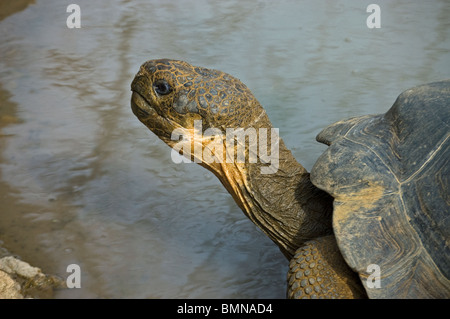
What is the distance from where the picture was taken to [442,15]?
6801 millimetres

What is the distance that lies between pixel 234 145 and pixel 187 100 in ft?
1.02

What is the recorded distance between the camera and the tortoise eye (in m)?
2.55

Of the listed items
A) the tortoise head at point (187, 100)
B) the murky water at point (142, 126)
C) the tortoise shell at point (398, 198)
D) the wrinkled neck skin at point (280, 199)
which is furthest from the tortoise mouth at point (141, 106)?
the murky water at point (142, 126)

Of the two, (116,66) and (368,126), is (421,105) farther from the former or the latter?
(116,66)

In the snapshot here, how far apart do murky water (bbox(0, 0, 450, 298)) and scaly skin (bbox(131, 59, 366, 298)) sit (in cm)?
52

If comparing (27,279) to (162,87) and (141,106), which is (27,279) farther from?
(162,87)

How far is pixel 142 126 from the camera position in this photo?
4609 mm

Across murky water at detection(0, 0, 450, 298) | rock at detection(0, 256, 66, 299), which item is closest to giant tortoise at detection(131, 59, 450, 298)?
murky water at detection(0, 0, 450, 298)

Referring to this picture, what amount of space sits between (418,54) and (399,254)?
429 centimetres

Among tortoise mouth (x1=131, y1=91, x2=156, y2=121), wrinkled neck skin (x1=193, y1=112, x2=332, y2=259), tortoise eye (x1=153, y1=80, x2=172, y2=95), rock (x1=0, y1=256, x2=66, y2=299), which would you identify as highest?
tortoise eye (x1=153, y1=80, x2=172, y2=95)

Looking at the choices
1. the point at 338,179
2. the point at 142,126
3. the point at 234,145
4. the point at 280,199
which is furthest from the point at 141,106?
the point at 142,126

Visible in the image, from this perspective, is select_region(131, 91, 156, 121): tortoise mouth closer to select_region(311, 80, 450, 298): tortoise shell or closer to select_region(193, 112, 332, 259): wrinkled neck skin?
select_region(193, 112, 332, 259): wrinkled neck skin

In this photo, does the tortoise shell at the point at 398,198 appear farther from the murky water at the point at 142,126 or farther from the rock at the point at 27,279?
the rock at the point at 27,279
